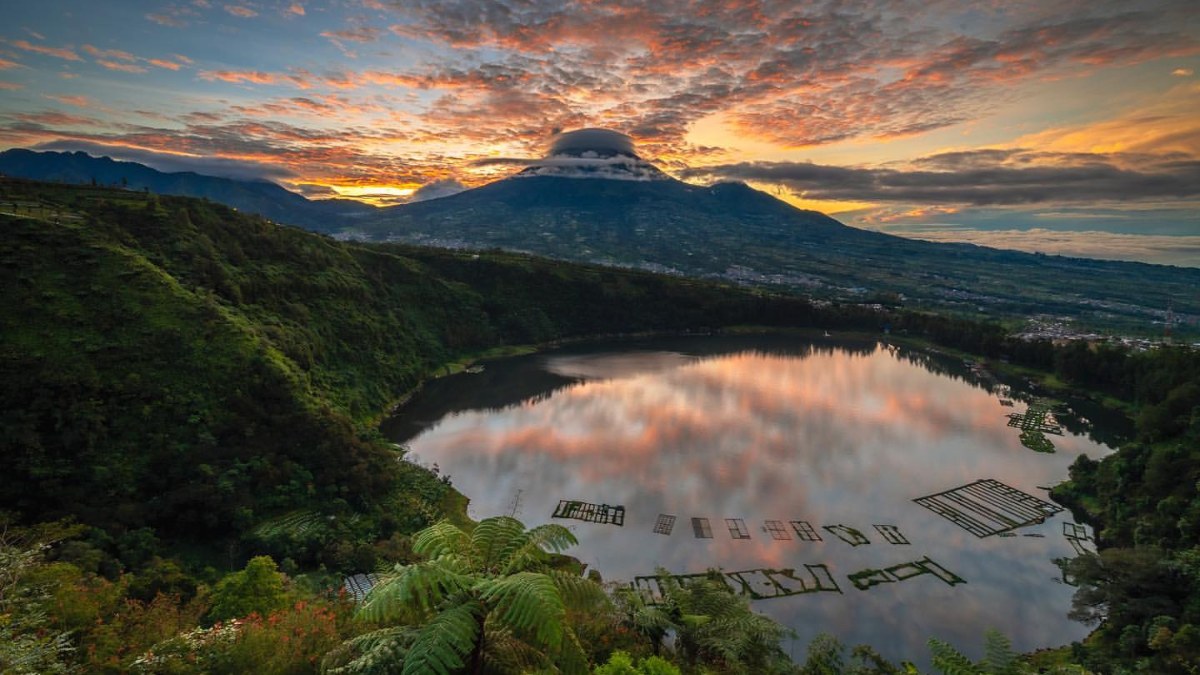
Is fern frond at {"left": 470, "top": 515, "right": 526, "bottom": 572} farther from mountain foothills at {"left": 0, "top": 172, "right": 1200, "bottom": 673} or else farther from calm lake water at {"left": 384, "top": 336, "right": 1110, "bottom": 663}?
calm lake water at {"left": 384, "top": 336, "right": 1110, "bottom": 663}

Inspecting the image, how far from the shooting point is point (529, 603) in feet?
19.8

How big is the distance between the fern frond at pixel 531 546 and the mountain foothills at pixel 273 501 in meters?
0.05

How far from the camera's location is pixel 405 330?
62.8 m

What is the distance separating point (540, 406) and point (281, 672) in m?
43.6

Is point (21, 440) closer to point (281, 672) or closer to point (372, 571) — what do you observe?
point (372, 571)

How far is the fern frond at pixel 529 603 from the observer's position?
19.4 ft

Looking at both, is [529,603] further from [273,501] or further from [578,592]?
[273,501]

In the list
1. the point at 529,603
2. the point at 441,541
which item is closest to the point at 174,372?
the point at 441,541

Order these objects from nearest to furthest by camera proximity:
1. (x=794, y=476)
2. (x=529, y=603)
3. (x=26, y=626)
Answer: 1. (x=529, y=603)
2. (x=26, y=626)
3. (x=794, y=476)

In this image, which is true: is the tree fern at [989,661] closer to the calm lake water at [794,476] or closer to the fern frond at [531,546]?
the fern frond at [531,546]

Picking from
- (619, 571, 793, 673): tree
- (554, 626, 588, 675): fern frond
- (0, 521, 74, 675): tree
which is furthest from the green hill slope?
(554, 626, 588, 675): fern frond

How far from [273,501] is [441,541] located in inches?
869

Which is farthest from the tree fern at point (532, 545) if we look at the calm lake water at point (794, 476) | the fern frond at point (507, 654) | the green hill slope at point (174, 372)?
the green hill slope at point (174, 372)

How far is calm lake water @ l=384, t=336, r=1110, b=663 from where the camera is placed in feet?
80.6
